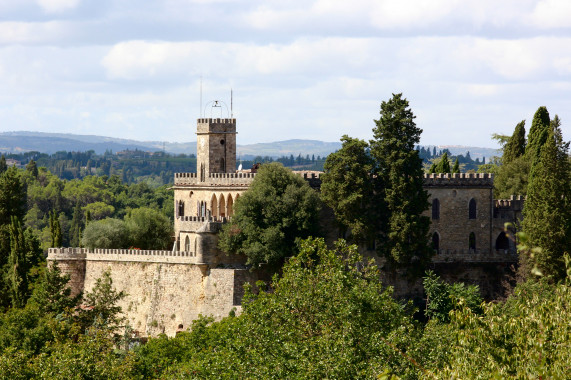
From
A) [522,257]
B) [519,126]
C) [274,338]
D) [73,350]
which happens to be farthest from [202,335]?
[519,126]

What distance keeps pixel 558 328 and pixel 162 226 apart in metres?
40.5

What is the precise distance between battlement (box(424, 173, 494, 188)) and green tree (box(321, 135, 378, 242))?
16.7ft

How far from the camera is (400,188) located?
6053cm

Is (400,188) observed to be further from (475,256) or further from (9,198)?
(9,198)

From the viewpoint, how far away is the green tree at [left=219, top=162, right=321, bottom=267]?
5994 centimetres

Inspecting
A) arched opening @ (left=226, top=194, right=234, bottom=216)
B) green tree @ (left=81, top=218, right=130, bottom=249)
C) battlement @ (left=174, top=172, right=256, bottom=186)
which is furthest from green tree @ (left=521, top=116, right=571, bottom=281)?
green tree @ (left=81, top=218, right=130, bottom=249)

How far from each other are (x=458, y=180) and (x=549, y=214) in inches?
310

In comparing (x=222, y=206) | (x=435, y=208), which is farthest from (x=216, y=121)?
(x=435, y=208)

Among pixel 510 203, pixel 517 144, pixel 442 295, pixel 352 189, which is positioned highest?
pixel 517 144

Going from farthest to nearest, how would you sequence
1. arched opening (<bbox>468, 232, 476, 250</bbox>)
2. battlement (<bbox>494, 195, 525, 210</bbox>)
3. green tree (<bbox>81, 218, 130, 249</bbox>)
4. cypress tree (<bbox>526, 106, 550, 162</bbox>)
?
cypress tree (<bbox>526, 106, 550, 162</bbox>) → green tree (<bbox>81, 218, 130, 249</bbox>) → battlement (<bbox>494, 195, 525, 210</bbox>) → arched opening (<bbox>468, 232, 476, 250</bbox>)

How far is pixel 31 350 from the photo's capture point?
57531mm

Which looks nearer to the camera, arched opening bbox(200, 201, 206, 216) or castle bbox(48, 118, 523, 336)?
castle bbox(48, 118, 523, 336)

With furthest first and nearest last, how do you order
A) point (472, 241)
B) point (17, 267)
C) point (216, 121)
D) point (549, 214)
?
point (216, 121) → point (17, 267) → point (472, 241) → point (549, 214)

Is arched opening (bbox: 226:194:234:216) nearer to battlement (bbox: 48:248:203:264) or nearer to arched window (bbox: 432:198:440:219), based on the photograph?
battlement (bbox: 48:248:203:264)
